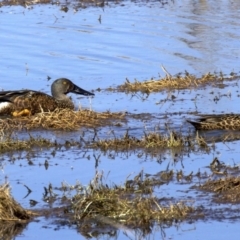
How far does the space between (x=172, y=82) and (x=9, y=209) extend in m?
7.05

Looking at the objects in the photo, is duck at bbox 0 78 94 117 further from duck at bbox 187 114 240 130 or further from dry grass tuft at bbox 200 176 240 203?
dry grass tuft at bbox 200 176 240 203

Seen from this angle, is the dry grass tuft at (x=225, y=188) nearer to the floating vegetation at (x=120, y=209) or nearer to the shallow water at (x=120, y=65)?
the shallow water at (x=120, y=65)

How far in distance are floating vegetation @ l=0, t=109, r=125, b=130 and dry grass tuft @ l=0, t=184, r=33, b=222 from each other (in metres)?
3.84

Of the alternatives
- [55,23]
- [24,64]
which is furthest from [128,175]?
[55,23]

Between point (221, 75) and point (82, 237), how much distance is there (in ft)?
25.8

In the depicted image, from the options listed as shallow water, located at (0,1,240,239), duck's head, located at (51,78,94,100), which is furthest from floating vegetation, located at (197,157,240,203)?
duck's head, located at (51,78,94,100)

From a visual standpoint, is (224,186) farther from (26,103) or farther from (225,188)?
(26,103)

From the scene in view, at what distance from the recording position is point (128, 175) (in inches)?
349

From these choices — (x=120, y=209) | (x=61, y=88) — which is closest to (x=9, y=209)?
(x=120, y=209)

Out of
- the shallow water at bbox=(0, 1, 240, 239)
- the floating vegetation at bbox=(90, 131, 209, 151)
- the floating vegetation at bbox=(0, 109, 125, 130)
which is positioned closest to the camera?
the shallow water at bbox=(0, 1, 240, 239)

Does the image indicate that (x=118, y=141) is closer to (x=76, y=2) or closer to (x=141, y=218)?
(x=141, y=218)

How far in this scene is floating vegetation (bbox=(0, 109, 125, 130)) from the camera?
11.7m

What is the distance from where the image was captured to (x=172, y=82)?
14.3m

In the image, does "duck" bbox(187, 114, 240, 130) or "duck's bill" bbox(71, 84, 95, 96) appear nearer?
"duck" bbox(187, 114, 240, 130)
